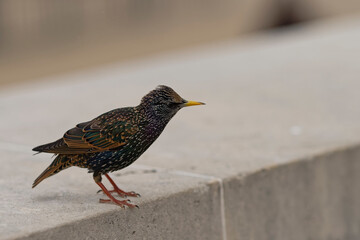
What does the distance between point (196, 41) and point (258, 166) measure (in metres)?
12.8

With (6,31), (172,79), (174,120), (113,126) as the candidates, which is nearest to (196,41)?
(6,31)

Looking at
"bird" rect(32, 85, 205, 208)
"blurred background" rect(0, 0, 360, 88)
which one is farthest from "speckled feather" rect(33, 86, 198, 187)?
"blurred background" rect(0, 0, 360, 88)

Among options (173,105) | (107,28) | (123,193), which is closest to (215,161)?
(123,193)

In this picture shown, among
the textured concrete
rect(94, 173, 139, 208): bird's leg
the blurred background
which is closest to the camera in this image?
rect(94, 173, 139, 208): bird's leg

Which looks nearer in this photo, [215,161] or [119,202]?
[119,202]

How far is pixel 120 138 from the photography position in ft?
15.4

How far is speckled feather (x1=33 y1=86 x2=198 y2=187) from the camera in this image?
184 inches

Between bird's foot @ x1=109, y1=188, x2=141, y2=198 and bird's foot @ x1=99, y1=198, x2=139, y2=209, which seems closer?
bird's foot @ x1=99, y1=198, x2=139, y2=209

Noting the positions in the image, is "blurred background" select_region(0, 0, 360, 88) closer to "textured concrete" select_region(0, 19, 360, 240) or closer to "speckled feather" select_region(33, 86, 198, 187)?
"textured concrete" select_region(0, 19, 360, 240)

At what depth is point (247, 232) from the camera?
5488 millimetres

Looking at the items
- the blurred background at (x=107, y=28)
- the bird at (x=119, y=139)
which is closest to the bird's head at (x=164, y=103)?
the bird at (x=119, y=139)

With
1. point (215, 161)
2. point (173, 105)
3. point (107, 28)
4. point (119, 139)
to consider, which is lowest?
point (215, 161)

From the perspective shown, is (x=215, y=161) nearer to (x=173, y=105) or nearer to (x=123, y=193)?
(x=123, y=193)

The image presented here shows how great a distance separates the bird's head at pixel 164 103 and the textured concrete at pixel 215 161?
1.65 ft
